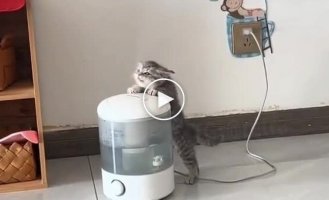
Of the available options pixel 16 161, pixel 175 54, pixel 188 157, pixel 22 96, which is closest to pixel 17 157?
pixel 16 161

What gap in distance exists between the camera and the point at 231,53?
1697 mm

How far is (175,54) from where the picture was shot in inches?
65.9

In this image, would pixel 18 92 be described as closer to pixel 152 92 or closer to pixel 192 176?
pixel 152 92

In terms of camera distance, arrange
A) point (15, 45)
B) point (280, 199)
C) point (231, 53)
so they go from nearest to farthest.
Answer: point (280, 199)
point (15, 45)
point (231, 53)

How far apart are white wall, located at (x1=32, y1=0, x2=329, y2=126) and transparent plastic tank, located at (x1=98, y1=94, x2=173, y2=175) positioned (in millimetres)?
269

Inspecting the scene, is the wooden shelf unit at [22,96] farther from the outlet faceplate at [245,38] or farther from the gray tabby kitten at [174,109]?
the outlet faceplate at [245,38]

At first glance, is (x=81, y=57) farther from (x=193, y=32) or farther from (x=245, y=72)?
(x=245, y=72)

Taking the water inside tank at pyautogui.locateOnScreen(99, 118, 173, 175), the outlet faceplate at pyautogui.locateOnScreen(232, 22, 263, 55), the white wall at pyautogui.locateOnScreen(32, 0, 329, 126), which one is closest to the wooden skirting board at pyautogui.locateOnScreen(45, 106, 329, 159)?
the white wall at pyautogui.locateOnScreen(32, 0, 329, 126)

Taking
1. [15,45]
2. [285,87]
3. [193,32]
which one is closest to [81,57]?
[15,45]

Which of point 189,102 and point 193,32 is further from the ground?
point 193,32

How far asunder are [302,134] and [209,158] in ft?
1.01

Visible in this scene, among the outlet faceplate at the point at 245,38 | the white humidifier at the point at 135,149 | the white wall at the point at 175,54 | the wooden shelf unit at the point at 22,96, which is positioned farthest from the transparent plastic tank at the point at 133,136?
the outlet faceplate at the point at 245,38

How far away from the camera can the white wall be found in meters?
1.61

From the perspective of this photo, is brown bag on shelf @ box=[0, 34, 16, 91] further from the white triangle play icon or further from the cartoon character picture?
the cartoon character picture
